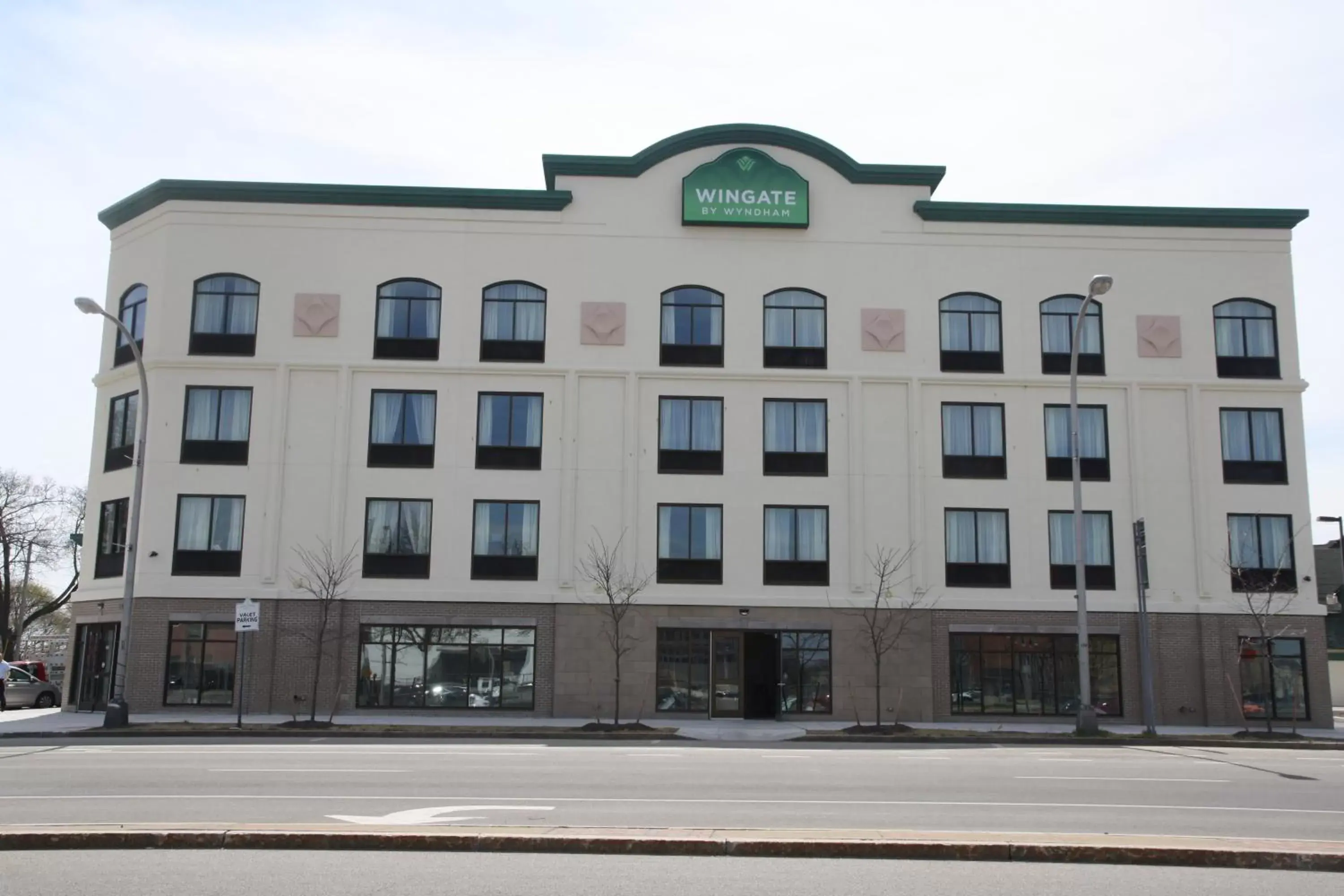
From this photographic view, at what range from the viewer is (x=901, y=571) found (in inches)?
1339

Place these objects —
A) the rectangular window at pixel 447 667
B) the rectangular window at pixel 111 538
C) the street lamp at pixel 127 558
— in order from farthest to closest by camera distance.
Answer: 1. the rectangular window at pixel 111 538
2. the rectangular window at pixel 447 667
3. the street lamp at pixel 127 558

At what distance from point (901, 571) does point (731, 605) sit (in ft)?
16.1

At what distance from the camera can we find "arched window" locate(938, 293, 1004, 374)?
116 ft

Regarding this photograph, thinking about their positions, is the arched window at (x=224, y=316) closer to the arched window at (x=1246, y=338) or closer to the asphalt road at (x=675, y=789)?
the asphalt road at (x=675, y=789)

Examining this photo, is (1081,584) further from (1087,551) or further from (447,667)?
(447,667)

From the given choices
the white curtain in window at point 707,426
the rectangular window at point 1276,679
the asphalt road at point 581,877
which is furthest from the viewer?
the white curtain in window at point 707,426

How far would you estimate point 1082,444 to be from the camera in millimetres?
35062

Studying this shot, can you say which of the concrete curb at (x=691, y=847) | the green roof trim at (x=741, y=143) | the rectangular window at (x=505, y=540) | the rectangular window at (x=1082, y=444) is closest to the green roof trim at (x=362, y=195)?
the green roof trim at (x=741, y=143)

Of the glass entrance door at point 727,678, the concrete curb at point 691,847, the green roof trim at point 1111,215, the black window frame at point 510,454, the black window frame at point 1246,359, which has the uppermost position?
the green roof trim at point 1111,215

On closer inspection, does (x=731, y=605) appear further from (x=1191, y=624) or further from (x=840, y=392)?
(x=1191, y=624)

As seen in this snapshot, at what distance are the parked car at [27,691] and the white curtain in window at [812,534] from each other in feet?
81.2

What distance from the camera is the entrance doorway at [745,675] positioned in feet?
110

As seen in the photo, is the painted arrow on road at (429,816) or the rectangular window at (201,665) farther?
the rectangular window at (201,665)

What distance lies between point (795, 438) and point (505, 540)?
8775 mm
